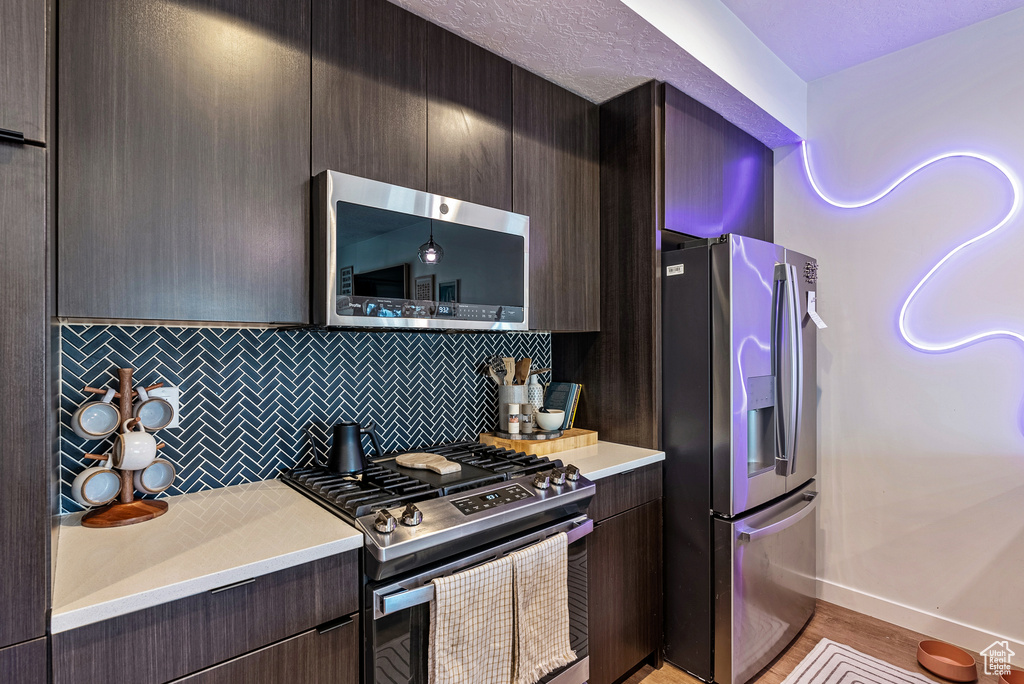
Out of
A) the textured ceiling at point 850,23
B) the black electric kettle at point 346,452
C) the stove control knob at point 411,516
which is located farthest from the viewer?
the textured ceiling at point 850,23

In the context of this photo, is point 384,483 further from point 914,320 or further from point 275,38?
point 914,320

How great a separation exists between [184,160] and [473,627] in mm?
1371

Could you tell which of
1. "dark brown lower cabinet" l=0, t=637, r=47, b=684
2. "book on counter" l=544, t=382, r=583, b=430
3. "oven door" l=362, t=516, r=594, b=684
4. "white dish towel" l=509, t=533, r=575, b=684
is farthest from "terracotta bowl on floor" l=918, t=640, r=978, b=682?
"dark brown lower cabinet" l=0, t=637, r=47, b=684

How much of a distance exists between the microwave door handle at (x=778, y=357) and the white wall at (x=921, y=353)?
2.15ft

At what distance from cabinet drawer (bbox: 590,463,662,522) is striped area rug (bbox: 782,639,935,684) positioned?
0.87m

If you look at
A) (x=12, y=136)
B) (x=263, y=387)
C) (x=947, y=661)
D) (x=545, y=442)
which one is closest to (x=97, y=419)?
(x=263, y=387)

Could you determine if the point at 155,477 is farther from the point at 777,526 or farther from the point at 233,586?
the point at 777,526

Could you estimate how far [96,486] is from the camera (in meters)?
1.29

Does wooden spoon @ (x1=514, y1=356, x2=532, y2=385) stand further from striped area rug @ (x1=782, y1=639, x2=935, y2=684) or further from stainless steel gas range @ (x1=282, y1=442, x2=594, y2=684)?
striped area rug @ (x1=782, y1=639, x2=935, y2=684)

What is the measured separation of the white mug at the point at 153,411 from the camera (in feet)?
4.59

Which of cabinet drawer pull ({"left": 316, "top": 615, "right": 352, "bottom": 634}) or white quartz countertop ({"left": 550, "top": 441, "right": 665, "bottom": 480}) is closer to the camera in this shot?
cabinet drawer pull ({"left": 316, "top": 615, "right": 352, "bottom": 634})

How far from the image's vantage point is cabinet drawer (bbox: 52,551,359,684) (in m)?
0.89

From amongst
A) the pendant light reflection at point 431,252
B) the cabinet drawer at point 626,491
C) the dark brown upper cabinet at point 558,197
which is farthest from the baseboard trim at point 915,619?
the pendant light reflection at point 431,252

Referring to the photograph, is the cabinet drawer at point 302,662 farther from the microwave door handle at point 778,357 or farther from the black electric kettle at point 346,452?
the microwave door handle at point 778,357
